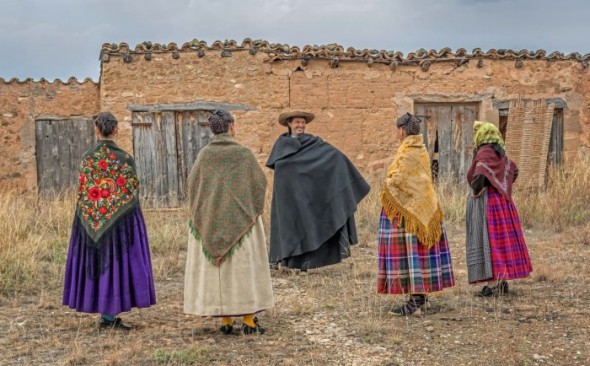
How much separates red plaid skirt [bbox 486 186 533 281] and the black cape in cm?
155

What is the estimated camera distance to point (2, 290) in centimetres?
645

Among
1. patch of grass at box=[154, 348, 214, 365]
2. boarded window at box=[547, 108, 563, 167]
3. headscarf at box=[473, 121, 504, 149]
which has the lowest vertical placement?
patch of grass at box=[154, 348, 214, 365]

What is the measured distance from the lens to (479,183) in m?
5.70

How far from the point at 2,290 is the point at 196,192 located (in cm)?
269

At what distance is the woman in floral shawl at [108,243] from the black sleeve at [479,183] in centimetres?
268

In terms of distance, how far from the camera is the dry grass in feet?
14.4

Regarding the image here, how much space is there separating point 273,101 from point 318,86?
0.78m

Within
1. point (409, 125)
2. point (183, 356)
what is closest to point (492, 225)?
point (409, 125)

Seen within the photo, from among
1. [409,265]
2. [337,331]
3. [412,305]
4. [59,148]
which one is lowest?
[337,331]

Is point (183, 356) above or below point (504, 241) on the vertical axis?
below

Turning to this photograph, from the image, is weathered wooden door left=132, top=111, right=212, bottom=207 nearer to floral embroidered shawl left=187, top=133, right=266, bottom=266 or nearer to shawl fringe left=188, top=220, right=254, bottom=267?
floral embroidered shawl left=187, top=133, right=266, bottom=266

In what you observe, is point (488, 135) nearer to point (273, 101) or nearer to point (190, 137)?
point (273, 101)

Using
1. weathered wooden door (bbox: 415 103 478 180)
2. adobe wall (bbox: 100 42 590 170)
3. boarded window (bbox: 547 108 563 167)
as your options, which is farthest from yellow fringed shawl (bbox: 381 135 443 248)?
boarded window (bbox: 547 108 563 167)

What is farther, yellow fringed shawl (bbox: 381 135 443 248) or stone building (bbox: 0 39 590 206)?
stone building (bbox: 0 39 590 206)
